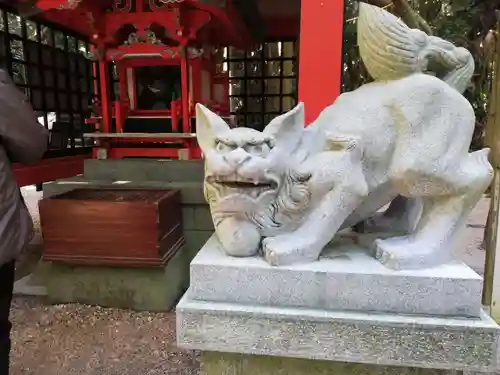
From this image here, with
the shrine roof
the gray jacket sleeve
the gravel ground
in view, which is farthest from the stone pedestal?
the shrine roof

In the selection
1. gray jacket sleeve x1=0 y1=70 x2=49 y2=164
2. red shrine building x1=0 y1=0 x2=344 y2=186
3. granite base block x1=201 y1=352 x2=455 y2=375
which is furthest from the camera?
red shrine building x1=0 y1=0 x2=344 y2=186

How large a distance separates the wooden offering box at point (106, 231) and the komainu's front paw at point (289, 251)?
5.87ft

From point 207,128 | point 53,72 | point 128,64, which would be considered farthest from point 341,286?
point 53,72

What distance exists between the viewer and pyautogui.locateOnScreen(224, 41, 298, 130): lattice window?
5910 mm

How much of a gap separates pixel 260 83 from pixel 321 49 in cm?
411

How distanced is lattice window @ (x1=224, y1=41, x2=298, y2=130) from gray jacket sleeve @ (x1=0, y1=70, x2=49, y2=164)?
4.18 meters

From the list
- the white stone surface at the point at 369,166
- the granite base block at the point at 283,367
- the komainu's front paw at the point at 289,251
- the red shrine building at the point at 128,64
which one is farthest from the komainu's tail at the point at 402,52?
the red shrine building at the point at 128,64

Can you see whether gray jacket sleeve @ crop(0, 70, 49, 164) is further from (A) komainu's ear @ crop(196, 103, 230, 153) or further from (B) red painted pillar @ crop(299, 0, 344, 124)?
(B) red painted pillar @ crop(299, 0, 344, 124)

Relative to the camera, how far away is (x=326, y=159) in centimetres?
134

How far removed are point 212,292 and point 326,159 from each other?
21.7 inches

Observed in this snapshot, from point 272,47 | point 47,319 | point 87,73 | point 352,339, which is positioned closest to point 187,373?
point 47,319

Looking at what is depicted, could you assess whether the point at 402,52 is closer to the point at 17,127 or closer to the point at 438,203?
the point at 438,203

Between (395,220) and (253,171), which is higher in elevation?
(253,171)

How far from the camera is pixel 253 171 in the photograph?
1.21 m
